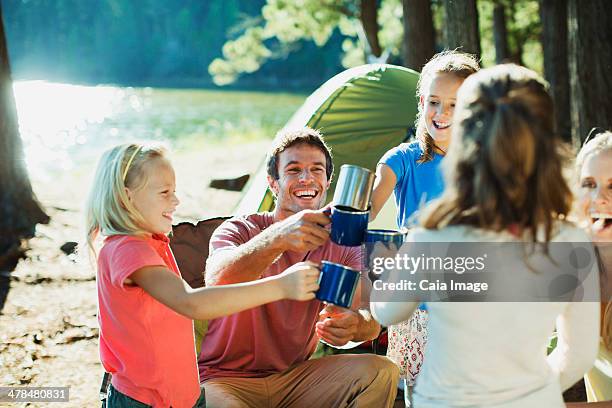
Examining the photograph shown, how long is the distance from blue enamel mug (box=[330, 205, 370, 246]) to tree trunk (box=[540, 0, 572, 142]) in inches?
355

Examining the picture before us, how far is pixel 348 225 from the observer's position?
199 cm

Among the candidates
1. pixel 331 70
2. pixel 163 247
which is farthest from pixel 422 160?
pixel 331 70

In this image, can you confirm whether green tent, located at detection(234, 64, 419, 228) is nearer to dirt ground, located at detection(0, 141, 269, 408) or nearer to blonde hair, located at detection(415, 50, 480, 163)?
dirt ground, located at detection(0, 141, 269, 408)

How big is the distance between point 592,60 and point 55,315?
4.37 m

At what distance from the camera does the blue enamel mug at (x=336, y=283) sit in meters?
1.87

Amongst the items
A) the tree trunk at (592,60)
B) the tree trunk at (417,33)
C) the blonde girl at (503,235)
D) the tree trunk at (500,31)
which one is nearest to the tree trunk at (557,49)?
the tree trunk at (417,33)

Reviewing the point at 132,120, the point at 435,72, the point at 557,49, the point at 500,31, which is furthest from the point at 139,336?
the point at 132,120

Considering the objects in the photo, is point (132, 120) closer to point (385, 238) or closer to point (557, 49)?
point (557, 49)

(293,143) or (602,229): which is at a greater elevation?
(293,143)

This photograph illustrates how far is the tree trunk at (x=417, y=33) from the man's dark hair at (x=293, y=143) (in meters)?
5.10

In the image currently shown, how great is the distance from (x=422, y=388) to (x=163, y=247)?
0.85 m

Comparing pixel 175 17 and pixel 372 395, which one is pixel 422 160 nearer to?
pixel 372 395

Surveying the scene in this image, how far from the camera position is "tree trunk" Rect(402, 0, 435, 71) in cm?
768

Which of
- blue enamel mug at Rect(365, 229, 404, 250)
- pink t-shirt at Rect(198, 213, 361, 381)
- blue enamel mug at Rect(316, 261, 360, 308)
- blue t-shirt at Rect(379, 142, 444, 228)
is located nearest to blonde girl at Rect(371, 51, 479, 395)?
blue t-shirt at Rect(379, 142, 444, 228)
